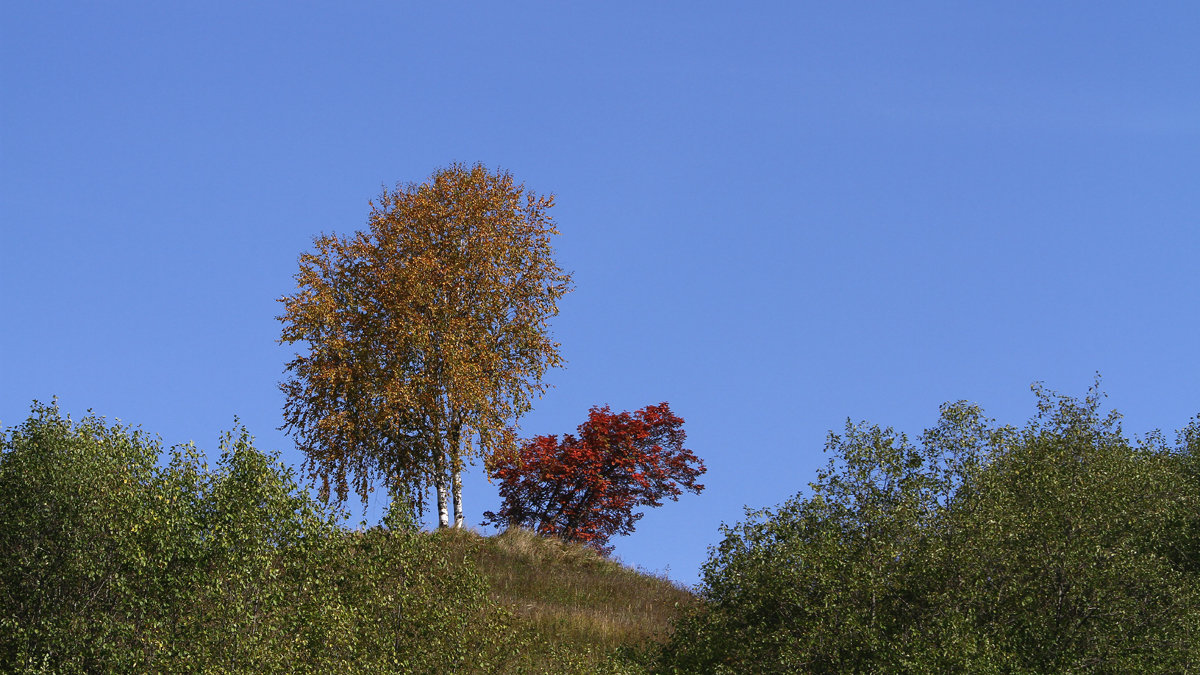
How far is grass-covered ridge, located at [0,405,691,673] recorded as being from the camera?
69.5ft

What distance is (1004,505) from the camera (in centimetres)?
2408

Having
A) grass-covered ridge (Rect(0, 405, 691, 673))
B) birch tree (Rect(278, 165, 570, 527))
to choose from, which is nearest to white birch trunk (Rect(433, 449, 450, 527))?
birch tree (Rect(278, 165, 570, 527))

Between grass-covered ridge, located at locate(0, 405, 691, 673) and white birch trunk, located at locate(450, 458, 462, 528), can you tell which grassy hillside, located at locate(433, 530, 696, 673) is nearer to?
white birch trunk, located at locate(450, 458, 462, 528)

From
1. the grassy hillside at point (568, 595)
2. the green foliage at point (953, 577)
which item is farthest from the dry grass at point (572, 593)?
the green foliage at point (953, 577)

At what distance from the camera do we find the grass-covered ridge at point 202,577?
21.2 m

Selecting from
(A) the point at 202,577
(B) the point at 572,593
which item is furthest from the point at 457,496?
(A) the point at 202,577

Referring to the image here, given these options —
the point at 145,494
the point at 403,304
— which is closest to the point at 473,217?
the point at 403,304

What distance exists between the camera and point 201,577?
22.0 meters

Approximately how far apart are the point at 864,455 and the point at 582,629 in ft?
42.8

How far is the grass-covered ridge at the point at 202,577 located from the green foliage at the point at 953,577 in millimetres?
3611

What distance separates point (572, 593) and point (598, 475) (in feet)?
46.0

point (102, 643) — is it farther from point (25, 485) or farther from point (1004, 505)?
point (1004, 505)

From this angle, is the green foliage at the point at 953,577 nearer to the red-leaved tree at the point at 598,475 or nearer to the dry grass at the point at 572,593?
the dry grass at the point at 572,593

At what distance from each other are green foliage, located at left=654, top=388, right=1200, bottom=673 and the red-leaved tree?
2675 cm
